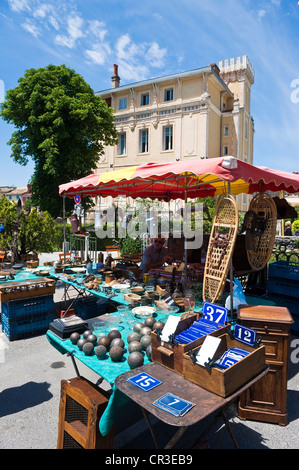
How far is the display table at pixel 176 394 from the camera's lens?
5.65 feet

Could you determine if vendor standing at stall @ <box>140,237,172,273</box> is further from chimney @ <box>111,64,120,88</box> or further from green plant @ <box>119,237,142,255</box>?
chimney @ <box>111,64,120,88</box>

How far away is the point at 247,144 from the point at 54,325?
28484 mm

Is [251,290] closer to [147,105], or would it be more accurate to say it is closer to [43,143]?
[43,143]

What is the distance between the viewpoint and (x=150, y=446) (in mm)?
2764

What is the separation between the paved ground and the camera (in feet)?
9.20

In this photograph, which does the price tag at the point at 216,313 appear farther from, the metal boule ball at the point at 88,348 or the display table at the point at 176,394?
the metal boule ball at the point at 88,348

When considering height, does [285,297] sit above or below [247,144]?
below

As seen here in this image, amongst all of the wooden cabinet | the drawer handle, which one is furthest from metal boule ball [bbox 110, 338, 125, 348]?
the wooden cabinet

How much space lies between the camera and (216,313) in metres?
2.84

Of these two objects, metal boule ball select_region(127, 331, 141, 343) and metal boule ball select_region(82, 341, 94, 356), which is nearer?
metal boule ball select_region(82, 341, 94, 356)

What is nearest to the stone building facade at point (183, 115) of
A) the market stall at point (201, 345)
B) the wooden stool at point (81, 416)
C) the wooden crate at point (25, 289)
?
the wooden crate at point (25, 289)

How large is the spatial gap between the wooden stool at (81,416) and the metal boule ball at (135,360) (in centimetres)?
30

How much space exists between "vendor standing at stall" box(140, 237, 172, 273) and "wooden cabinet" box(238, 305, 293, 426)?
11.6 feet

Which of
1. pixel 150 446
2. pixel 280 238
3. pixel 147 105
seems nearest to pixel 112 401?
pixel 150 446
